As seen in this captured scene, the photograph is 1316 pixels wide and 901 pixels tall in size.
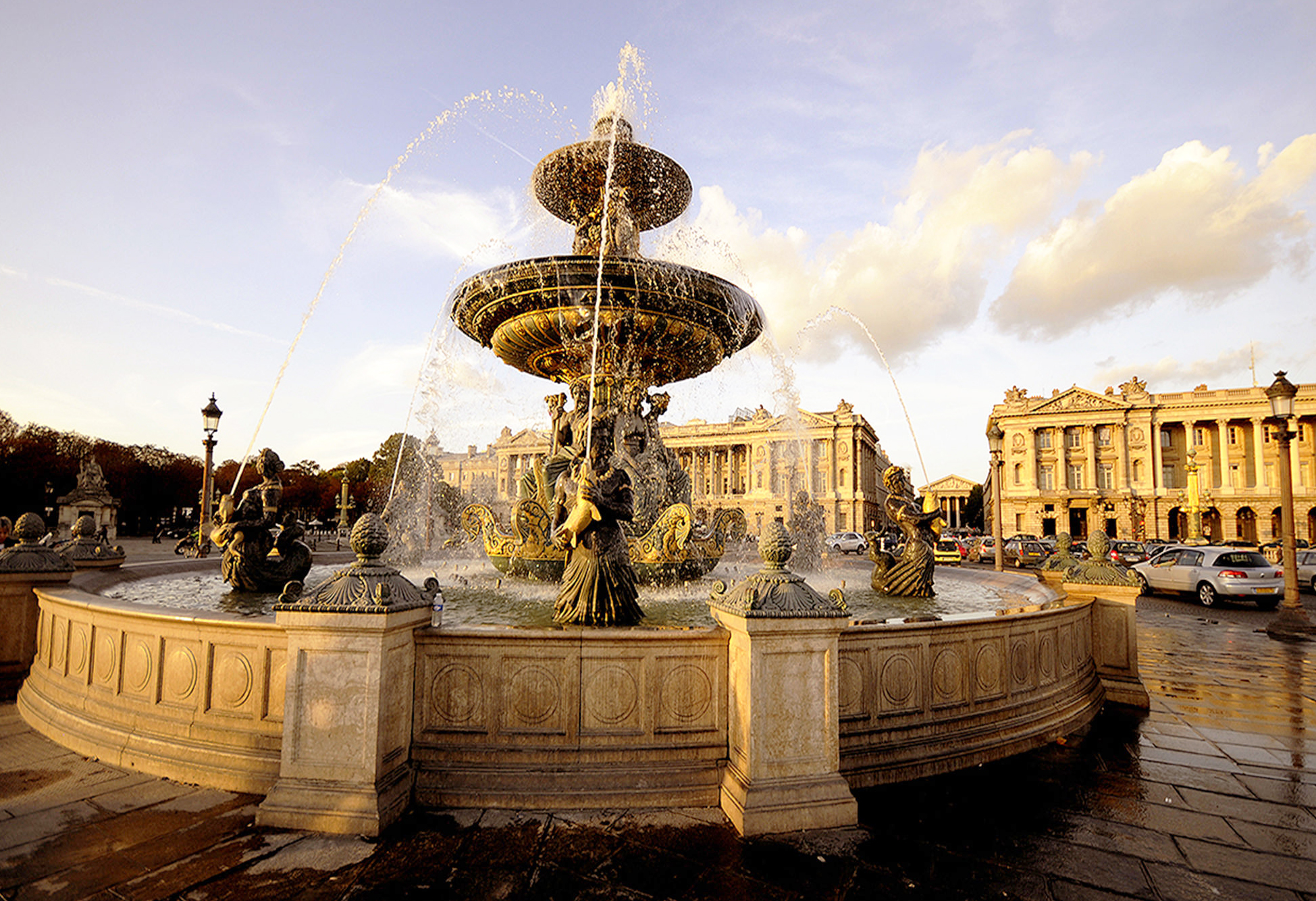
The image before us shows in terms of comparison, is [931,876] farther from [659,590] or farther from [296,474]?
[296,474]

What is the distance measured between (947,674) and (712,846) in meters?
2.15

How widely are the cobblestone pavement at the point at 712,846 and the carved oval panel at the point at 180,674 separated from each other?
52 cm

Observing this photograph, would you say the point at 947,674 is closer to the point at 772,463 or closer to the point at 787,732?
the point at 787,732

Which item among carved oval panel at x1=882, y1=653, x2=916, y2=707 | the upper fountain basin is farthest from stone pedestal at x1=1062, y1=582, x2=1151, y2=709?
the upper fountain basin

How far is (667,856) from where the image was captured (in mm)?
3287

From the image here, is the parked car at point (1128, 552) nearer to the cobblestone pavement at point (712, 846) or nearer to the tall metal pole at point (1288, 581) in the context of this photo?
the tall metal pole at point (1288, 581)

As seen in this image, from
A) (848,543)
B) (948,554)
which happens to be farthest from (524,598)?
(848,543)

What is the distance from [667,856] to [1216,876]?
8.79 ft

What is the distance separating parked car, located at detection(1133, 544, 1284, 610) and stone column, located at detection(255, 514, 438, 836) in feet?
58.7

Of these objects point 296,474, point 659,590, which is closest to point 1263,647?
point 659,590

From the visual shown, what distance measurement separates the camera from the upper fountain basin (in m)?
8.53

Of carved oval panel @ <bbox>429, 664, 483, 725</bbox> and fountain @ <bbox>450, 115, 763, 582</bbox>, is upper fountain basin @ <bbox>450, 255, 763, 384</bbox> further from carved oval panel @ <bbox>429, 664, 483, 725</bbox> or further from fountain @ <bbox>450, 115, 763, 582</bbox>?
carved oval panel @ <bbox>429, 664, 483, 725</bbox>

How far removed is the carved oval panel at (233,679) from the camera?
4016 millimetres

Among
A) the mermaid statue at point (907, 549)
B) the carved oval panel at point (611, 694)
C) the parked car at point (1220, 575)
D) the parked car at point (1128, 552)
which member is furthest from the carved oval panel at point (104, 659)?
the parked car at point (1128, 552)
